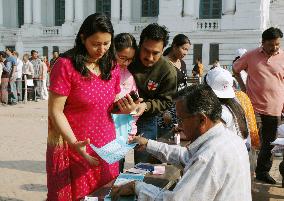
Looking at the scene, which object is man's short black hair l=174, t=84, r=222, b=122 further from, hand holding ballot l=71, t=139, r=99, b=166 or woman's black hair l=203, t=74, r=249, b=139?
woman's black hair l=203, t=74, r=249, b=139

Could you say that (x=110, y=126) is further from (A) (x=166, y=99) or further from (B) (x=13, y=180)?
(B) (x=13, y=180)

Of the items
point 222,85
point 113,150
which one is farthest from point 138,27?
point 113,150

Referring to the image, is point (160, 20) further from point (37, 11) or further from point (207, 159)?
point (207, 159)

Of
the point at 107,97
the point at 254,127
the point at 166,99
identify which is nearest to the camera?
the point at 107,97

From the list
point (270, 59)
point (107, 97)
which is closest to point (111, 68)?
point (107, 97)

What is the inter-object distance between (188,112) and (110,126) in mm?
1021

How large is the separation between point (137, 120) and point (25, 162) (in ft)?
11.9

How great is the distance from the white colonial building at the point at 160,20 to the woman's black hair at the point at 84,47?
2264 centimetres

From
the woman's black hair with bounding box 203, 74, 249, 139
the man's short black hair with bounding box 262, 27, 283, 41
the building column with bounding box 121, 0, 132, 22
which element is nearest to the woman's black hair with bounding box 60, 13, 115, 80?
the woman's black hair with bounding box 203, 74, 249, 139

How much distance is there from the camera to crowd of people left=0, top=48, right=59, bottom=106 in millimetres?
Result: 14430

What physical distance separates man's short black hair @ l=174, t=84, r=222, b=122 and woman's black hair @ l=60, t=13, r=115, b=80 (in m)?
0.84

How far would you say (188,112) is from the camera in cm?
210

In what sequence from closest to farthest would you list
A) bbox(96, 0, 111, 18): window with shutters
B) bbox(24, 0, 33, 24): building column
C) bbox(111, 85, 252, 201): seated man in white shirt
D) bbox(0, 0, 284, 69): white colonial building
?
bbox(111, 85, 252, 201): seated man in white shirt, bbox(0, 0, 284, 69): white colonial building, bbox(96, 0, 111, 18): window with shutters, bbox(24, 0, 33, 24): building column

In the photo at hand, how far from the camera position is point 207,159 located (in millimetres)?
1978
